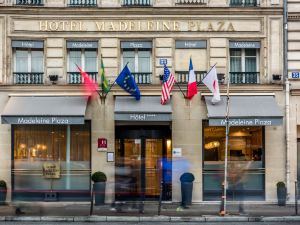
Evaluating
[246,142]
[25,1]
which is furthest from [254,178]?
[25,1]

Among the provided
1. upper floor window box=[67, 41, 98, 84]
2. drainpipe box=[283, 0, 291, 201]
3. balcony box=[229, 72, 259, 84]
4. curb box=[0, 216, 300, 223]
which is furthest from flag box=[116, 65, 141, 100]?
drainpipe box=[283, 0, 291, 201]

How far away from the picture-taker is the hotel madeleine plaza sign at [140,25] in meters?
23.8

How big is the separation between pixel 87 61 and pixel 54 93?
1.86 metres

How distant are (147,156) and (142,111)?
2.22 m

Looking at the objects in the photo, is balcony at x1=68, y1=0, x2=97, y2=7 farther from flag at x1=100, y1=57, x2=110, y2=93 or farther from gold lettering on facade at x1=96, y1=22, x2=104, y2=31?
flag at x1=100, y1=57, x2=110, y2=93

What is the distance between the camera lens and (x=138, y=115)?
22844 mm

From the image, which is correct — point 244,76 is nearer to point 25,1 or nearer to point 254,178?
point 254,178

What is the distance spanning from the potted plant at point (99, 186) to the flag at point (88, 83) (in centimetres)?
313

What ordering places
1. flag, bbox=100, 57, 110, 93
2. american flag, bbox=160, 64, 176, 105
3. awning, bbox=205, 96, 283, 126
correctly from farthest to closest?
awning, bbox=205, 96, 283, 126 → flag, bbox=100, 57, 110, 93 → american flag, bbox=160, 64, 176, 105

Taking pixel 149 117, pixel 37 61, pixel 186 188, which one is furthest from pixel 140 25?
pixel 186 188

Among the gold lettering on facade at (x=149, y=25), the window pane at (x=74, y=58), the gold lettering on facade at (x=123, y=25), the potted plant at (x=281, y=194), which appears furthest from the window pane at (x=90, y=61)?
the potted plant at (x=281, y=194)

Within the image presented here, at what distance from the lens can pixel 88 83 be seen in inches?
904

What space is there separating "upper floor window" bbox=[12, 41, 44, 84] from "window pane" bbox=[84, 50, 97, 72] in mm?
1733

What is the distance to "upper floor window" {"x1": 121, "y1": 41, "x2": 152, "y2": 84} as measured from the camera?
24.0 meters
